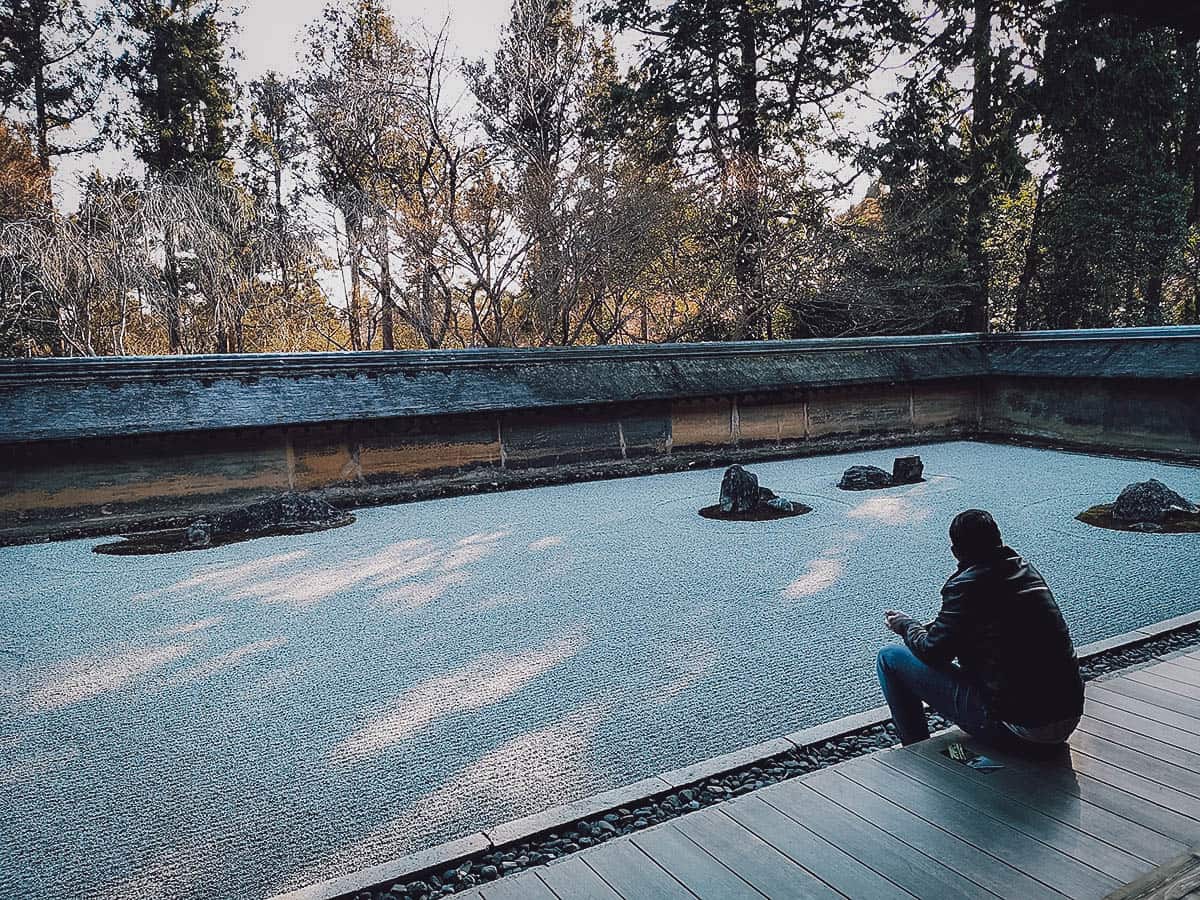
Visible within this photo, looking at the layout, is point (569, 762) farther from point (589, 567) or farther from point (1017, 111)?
point (1017, 111)

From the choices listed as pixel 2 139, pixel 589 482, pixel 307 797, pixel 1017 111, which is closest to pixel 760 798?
pixel 307 797

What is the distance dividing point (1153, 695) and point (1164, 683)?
8.1 inches

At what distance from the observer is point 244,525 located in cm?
864

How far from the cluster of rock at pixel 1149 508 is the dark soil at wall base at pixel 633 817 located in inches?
176

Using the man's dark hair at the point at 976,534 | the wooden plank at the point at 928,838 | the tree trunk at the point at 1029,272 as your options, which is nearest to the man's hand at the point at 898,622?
the man's dark hair at the point at 976,534

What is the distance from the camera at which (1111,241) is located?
17.5 m

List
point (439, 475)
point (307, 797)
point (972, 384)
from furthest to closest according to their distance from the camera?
point (972, 384), point (439, 475), point (307, 797)

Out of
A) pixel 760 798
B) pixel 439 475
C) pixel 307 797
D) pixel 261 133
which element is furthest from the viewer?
pixel 261 133

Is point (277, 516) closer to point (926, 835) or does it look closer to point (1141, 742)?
point (926, 835)

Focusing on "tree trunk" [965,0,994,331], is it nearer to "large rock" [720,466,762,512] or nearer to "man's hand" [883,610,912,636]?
"large rock" [720,466,762,512]

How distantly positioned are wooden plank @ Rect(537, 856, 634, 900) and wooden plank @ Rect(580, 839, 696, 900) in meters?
0.02

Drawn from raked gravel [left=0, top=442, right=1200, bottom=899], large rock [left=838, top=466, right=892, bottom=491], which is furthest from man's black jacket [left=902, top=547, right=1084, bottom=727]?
large rock [left=838, top=466, right=892, bottom=491]

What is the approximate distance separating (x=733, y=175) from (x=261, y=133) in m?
12.4

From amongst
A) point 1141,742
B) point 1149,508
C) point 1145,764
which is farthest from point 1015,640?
point 1149,508
